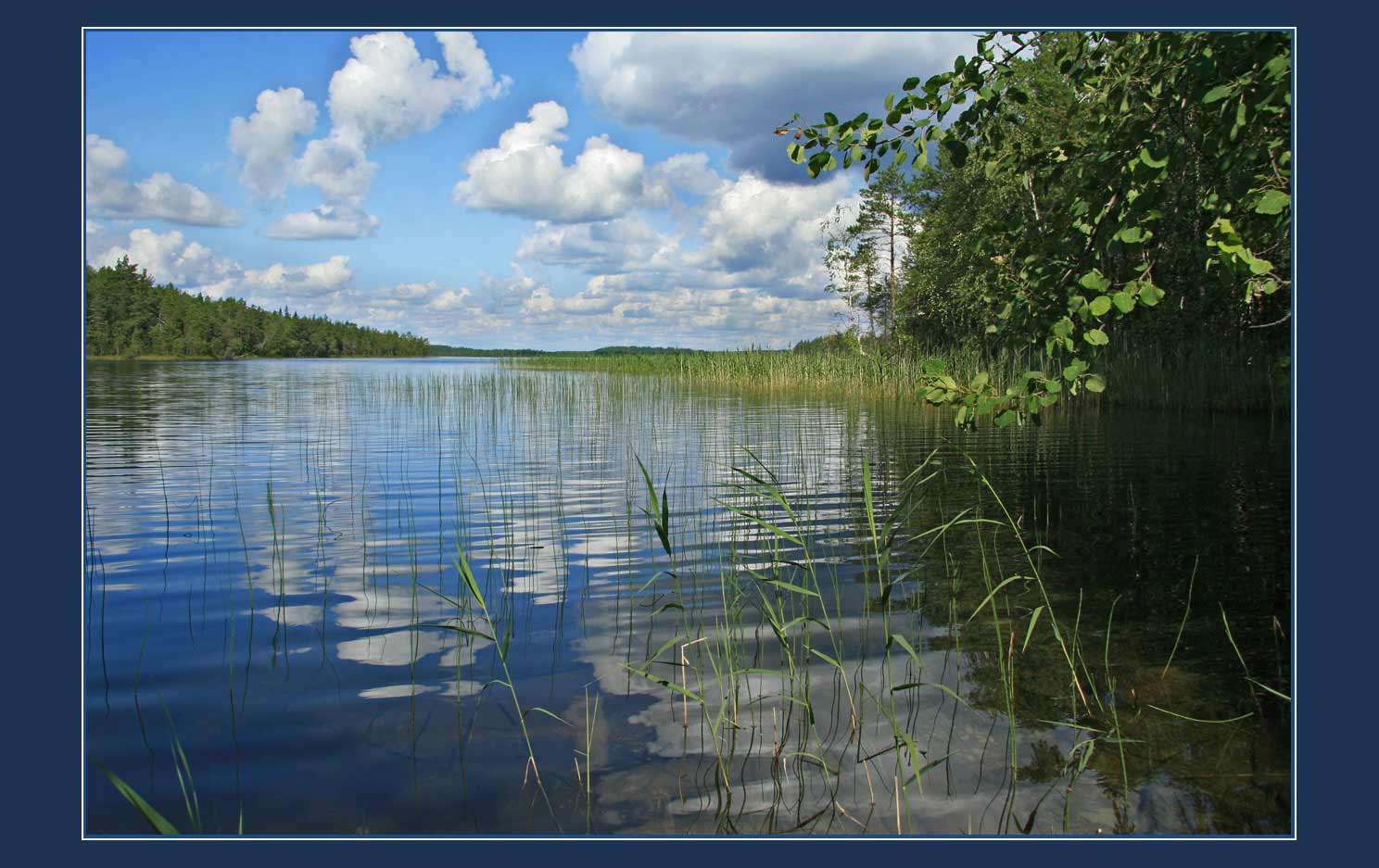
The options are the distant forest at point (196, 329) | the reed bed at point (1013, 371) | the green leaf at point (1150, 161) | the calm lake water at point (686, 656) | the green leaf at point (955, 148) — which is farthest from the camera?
the reed bed at point (1013, 371)

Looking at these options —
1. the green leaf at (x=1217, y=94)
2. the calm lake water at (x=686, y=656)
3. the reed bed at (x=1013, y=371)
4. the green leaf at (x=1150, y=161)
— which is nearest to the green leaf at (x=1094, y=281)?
the green leaf at (x=1150, y=161)

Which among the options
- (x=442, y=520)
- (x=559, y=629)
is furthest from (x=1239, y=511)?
(x=442, y=520)

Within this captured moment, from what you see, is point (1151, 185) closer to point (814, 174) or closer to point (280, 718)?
point (814, 174)

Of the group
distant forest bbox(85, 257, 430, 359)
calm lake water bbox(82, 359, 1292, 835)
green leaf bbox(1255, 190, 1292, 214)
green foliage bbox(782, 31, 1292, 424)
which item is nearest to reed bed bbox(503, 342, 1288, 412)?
calm lake water bbox(82, 359, 1292, 835)

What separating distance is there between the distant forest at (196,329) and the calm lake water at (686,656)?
1.53m

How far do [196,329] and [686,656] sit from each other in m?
41.5

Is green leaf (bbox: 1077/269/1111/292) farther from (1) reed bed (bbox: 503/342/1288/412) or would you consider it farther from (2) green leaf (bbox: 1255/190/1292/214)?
(1) reed bed (bbox: 503/342/1288/412)

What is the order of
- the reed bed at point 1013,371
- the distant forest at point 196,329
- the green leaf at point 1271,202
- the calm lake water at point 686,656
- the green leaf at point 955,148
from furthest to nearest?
the reed bed at point 1013,371, the distant forest at point 196,329, the green leaf at point 955,148, the green leaf at point 1271,202, the calm lake water at point 686,656

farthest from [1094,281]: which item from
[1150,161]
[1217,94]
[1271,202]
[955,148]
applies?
[955,148]

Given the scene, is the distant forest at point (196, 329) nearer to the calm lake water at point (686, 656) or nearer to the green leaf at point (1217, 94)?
the calm lake water at point (686, 656)

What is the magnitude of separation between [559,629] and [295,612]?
1.49 meters

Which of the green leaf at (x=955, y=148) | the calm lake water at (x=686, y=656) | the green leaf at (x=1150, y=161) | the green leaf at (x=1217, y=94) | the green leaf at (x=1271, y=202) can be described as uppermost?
the green leaf at (x=955, y=148)

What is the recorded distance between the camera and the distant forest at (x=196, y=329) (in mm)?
5129

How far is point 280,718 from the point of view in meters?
3.40
